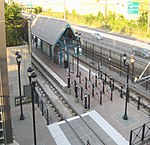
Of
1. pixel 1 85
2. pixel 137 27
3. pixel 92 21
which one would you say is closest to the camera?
pixel 1 85

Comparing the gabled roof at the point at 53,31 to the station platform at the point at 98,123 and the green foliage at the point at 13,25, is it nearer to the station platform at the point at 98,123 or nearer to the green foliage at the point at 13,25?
the green foliage at the point at 13,25

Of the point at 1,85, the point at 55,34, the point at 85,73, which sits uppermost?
the point at 55,34

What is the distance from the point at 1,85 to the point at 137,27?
3249 centimetres

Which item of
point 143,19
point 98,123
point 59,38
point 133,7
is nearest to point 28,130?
point 98,123

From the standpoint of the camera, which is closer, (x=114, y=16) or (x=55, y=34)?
(x=55, y=34)

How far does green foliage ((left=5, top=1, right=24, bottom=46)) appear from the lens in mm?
13141

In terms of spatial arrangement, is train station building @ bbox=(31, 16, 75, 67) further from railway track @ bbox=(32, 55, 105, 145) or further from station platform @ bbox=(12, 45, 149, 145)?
station platform @ bbox=(12, 45, 149, 145)

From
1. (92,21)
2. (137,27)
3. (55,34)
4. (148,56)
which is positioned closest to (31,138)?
(55,34)

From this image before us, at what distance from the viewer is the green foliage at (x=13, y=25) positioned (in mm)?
13141

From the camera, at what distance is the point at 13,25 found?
44.8 feet

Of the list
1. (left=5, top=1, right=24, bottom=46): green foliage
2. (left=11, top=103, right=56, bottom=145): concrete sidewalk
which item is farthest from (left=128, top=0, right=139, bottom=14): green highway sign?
(left=11, top=103, right=56, bottom=145): concrete sidewalk

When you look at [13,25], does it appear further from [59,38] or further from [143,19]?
[143,19]

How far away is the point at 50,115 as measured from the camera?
1291 centimetres

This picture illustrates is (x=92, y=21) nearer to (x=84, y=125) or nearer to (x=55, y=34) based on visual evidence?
(x=55, y=34)
